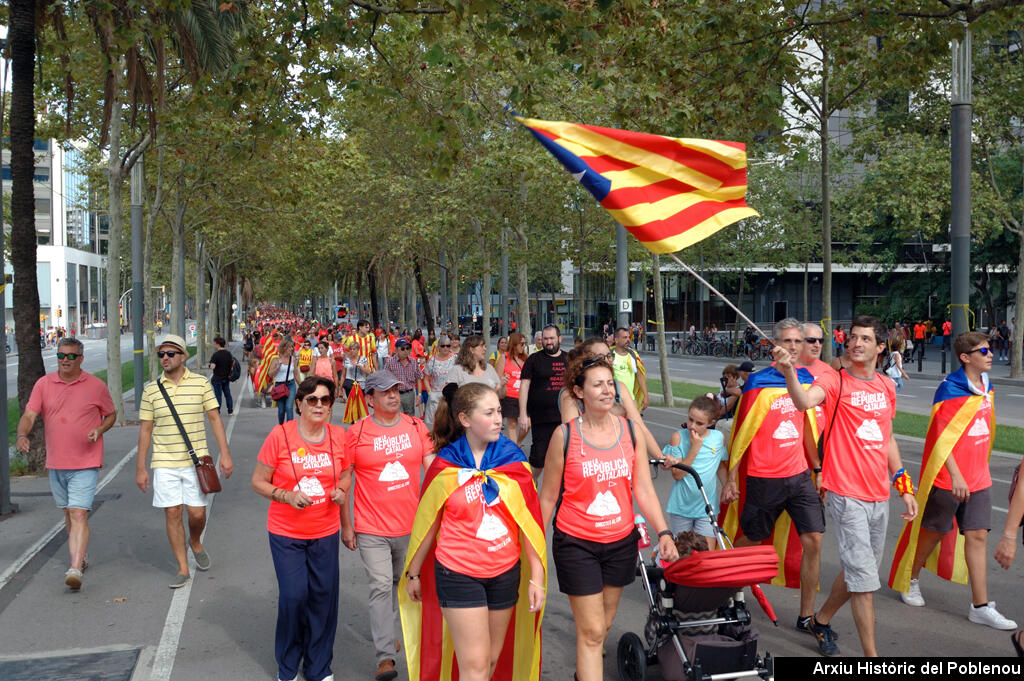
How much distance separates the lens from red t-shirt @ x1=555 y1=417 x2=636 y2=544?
4.67 m

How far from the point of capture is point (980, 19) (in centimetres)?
1141

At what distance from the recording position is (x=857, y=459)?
18.3 ft

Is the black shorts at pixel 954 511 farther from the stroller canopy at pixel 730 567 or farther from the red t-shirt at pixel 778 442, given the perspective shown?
the stroller canopy at pixel 730 567

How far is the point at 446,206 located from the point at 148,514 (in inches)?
798

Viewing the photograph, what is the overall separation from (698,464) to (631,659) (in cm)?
172

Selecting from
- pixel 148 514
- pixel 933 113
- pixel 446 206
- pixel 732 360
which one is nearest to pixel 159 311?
pixel 732 360

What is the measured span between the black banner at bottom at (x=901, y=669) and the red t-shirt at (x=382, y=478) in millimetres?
2123

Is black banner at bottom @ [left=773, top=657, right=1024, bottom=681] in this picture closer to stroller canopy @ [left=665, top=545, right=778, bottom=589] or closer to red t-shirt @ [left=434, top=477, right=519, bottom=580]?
stroller canopy @ [left=665, top=545, right=778, bottom=589]

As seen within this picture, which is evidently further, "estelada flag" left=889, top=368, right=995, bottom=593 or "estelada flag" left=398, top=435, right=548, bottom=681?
"estelada flag" left=889, top=368, right=995, bottom=593

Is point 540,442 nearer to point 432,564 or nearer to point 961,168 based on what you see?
point 432,564

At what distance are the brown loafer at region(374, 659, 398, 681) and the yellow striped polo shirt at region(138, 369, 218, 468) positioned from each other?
2.58 m

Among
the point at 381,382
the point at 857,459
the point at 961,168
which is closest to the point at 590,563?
the point at 381,382

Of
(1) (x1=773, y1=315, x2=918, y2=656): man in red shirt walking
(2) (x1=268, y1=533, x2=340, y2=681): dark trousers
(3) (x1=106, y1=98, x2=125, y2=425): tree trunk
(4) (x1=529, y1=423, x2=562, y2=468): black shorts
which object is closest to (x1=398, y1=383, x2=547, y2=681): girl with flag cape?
(2) (x1=268, y1=533, x2=340, y2=681): dark trousers

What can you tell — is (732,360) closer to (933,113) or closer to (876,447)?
(933,113)
